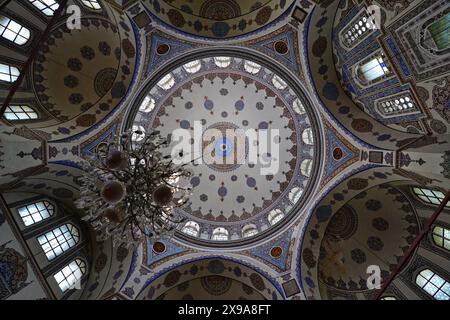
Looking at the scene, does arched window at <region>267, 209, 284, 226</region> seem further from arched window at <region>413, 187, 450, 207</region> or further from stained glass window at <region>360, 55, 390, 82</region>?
stained glass window at <region>360, 55, 390, 82</region>

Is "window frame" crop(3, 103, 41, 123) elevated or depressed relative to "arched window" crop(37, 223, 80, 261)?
elevated

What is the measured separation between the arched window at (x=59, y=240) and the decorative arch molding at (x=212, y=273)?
3837mm

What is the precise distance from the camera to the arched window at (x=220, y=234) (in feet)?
50.4

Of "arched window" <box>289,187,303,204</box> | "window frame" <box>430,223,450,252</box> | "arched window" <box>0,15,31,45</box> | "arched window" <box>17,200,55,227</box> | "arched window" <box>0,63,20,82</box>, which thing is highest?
"arched window" <box>0,15,31,45</box>

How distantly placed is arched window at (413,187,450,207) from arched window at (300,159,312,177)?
15.2 feet

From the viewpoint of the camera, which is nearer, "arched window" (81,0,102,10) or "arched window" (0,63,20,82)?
"arched window" (0,63,20,82)

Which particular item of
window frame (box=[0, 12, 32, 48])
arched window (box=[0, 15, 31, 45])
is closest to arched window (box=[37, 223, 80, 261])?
window frame (box=[0, 12, 32, 48])

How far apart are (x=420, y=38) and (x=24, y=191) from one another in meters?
14.3

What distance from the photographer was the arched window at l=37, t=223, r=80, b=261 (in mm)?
10523

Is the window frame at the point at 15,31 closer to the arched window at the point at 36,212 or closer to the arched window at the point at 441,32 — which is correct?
the arched window at the point at 36,212

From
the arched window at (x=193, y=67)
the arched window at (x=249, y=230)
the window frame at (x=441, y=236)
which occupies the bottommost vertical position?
A: the arched window at (x=249, y=230)

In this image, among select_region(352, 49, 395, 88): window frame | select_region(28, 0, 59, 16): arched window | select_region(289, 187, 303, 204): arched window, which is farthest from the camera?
select_region(289, 187, 303, 204): arched window

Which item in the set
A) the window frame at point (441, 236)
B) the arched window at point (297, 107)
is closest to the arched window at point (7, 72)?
the arched window at point (297, 107)

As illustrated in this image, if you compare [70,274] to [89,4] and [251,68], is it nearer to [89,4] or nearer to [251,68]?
[89,4]
